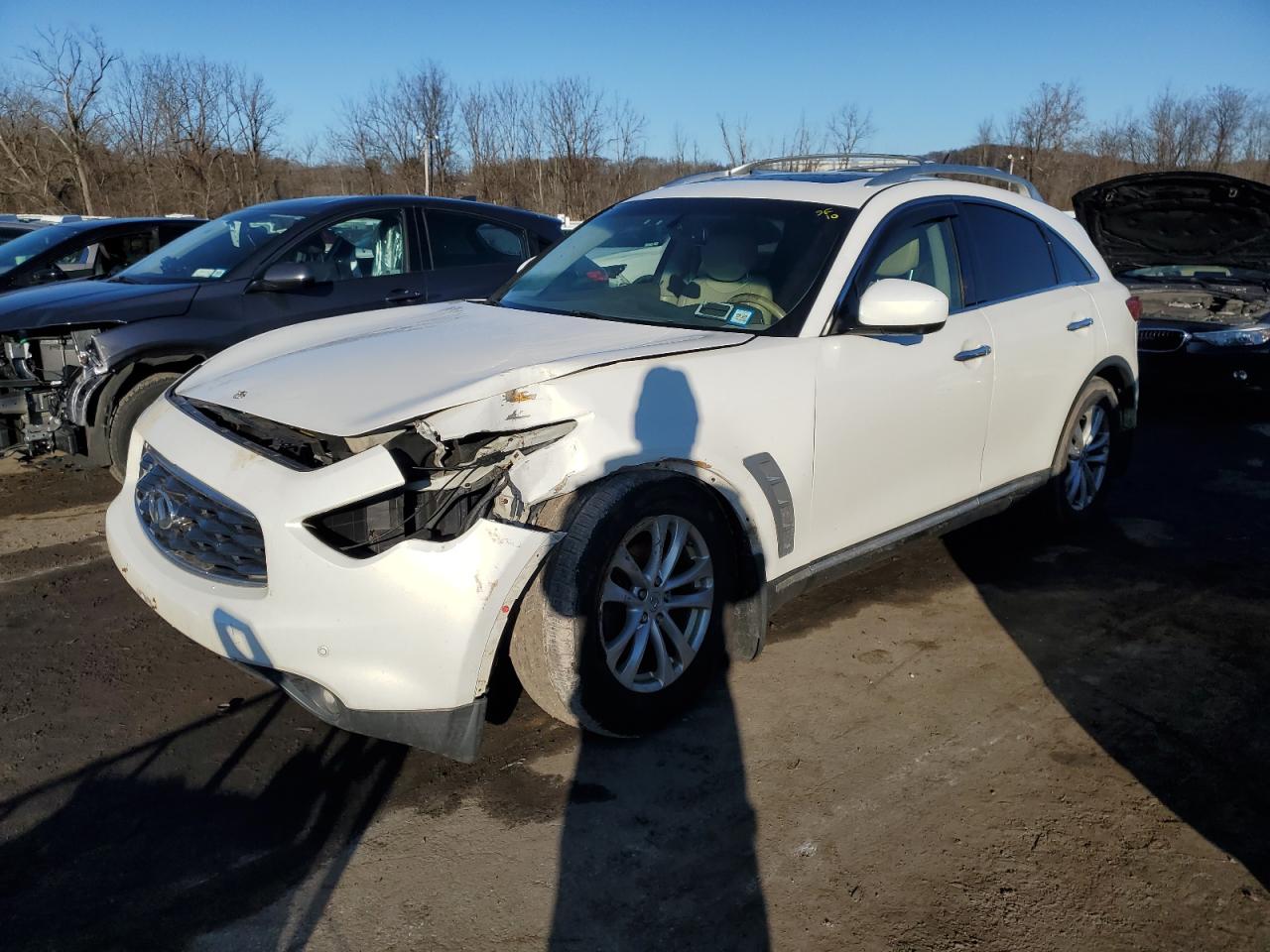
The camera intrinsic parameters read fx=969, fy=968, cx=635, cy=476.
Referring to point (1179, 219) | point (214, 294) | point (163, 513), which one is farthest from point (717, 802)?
point (1179, 219)

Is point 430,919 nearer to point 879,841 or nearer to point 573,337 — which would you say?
point 879,841

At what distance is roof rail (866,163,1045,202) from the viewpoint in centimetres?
421

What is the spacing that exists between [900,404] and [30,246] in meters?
8.00

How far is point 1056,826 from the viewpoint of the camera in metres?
2.81

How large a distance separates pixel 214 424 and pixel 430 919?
1696 mm

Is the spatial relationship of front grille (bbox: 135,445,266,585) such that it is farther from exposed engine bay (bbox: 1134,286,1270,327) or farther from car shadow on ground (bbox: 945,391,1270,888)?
exposed engine bay (bbox: 1134,286,1270,327)

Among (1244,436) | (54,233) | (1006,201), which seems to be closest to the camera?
(1006,201)

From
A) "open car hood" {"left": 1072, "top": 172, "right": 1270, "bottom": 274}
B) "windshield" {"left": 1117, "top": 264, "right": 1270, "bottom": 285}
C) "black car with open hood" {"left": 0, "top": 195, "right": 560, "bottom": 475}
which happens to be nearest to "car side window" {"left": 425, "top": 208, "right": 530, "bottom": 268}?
"black car with open hood" {"left": 0, "top": 195, "right": 560, "bottom": 475}

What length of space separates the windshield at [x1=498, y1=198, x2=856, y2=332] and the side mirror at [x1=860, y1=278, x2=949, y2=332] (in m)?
0.25

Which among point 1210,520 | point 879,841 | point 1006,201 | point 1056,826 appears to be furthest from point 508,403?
point 1210,520

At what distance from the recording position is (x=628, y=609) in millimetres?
3078

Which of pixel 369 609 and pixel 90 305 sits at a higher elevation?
pixel 90 305

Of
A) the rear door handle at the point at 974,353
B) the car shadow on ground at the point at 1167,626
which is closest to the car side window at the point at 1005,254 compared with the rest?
the rear door handle at the point at 974,353

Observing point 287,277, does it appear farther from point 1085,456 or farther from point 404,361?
point 1085,456
